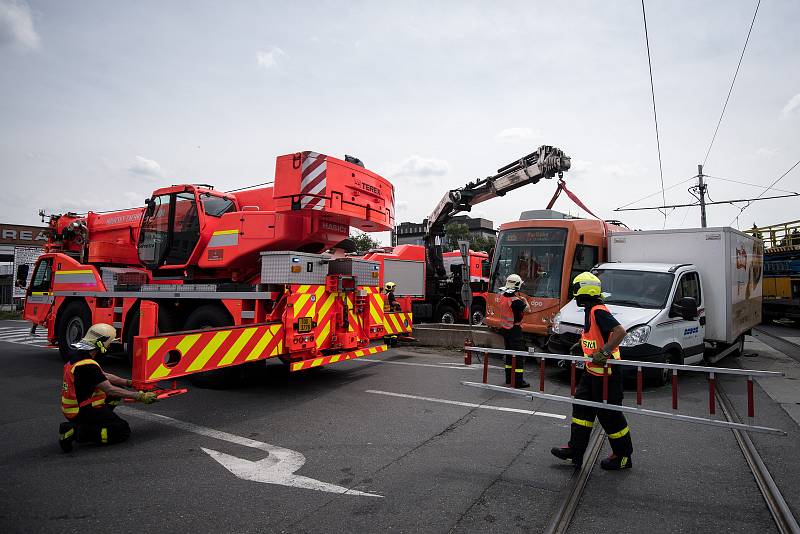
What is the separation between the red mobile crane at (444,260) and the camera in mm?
13141

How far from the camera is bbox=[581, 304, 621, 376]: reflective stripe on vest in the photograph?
4.30 meters

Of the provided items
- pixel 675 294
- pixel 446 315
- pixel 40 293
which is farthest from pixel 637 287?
pixel 40 293

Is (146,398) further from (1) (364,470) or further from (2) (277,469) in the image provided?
(1) (364,470)

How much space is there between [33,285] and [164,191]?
5178mm

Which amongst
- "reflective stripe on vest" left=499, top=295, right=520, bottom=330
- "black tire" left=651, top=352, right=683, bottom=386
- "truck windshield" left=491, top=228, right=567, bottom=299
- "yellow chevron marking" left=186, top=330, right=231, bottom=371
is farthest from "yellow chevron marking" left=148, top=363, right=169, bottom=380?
"truck windshield" left=491, top=228, right=567, bottom=299

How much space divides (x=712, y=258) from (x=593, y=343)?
238 inches

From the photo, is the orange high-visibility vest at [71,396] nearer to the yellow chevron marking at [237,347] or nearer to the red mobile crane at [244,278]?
the red mobile crane at [244,278]

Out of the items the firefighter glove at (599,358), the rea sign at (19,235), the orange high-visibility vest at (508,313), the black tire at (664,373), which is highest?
the rea sign at (19,235)

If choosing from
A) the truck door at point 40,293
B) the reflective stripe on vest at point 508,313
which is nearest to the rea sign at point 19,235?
the truck door at point 40,293

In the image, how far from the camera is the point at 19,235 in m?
52.0

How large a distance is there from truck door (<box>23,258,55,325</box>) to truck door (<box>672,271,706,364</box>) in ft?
39.6

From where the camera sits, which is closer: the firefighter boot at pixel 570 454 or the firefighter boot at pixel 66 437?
the firefighter boot at pixel 570 454

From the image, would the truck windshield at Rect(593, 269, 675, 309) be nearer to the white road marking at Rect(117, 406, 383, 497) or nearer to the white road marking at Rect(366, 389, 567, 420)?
the white road marking at Rect(366, 389, 567, 420)

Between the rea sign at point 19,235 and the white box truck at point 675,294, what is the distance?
57.5 m
